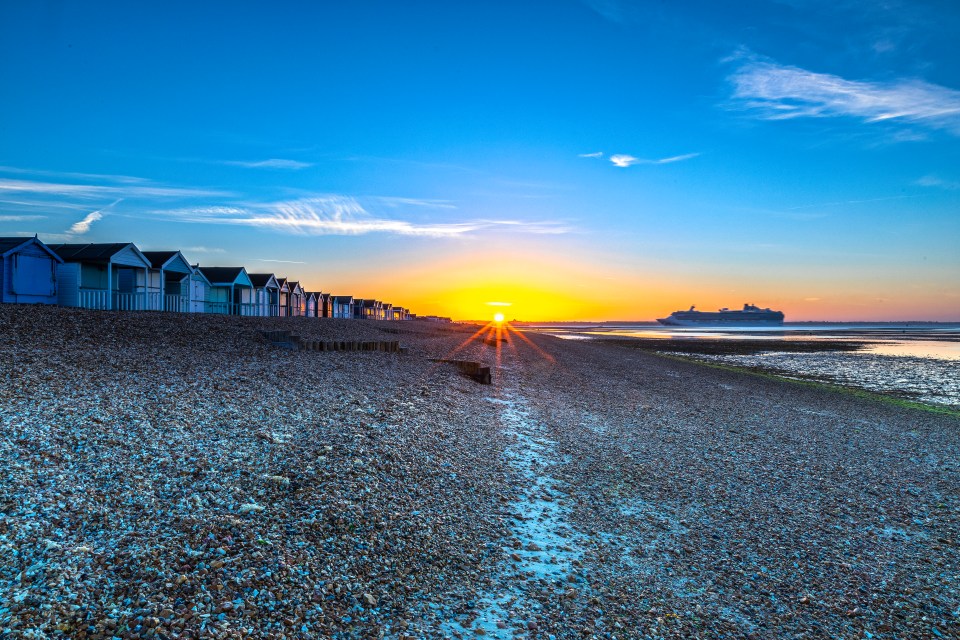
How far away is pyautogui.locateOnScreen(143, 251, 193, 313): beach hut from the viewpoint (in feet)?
125

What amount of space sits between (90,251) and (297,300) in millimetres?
33882

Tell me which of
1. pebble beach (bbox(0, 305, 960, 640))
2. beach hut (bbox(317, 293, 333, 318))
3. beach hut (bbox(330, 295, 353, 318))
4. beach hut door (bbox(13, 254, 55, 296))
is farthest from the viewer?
beach hut (bbox(330, 295, 353, 318))

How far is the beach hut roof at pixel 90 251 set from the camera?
3322cm

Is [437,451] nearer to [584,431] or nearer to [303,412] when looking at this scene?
[303,412]

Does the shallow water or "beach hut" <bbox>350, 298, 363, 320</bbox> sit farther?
"beach hut" <bbox>350, 298, 363, 320</bbox>

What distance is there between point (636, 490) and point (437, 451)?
350 centimetres

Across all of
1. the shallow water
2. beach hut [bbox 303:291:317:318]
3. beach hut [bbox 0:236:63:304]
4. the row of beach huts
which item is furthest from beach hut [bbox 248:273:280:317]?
the shallow water

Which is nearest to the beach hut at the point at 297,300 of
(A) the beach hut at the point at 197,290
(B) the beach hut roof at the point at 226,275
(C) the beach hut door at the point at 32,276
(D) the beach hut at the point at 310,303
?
(D) the beach hut at the point at 310,303

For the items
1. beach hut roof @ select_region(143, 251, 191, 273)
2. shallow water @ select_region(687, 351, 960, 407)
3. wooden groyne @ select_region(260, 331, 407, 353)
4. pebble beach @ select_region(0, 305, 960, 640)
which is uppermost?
beach hut roof @ select_region(143, 251, 191, 273)

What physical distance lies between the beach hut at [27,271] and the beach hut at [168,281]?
221 inches

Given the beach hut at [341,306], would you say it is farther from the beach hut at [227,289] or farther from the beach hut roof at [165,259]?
the beach hut roof at [165,259]

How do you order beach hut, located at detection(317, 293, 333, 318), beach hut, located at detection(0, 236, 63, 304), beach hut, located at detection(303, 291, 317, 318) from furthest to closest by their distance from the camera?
beach hut, located at detection(317, 293, 333, 318)
beach hut, located at detection(303, 291, 317, 318)
beach hut, located at detection(0, 236, 63, 304)

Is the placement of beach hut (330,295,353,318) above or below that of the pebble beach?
above

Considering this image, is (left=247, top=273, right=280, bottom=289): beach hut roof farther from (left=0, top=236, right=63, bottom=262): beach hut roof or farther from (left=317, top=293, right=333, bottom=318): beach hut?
(left=0, top=236, right=63, bottom=262): beach hut roof
